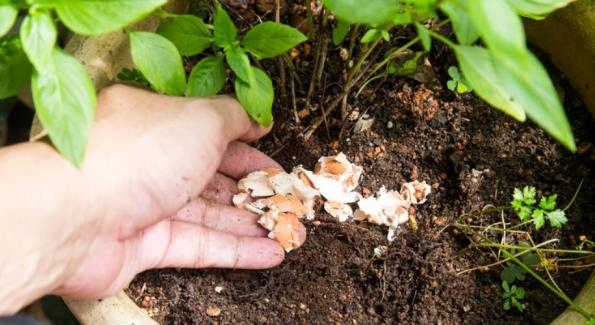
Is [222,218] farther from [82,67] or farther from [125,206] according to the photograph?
[82,67]

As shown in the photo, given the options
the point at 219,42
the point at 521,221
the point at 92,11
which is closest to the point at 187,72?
the point at 219,42

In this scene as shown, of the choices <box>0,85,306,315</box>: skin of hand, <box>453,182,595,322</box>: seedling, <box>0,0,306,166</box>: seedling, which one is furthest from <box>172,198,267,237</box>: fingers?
<box>453,182,595,322</box>: seedling

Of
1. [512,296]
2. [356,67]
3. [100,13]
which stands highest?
[100,13]

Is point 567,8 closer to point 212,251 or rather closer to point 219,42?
point 219,42

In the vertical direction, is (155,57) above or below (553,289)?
above

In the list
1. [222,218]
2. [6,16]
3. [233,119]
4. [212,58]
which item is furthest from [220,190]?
[6,16]

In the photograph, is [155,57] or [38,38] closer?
[38,38]

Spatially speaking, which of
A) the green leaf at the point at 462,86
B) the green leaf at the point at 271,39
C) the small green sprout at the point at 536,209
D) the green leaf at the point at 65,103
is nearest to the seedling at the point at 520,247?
the small green sprout at the point at 536,209
